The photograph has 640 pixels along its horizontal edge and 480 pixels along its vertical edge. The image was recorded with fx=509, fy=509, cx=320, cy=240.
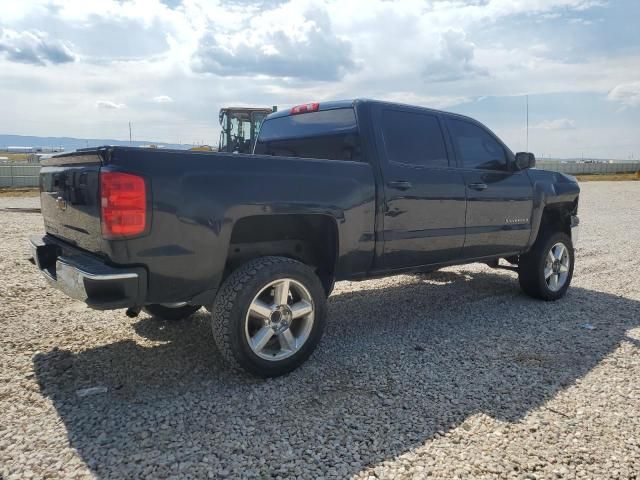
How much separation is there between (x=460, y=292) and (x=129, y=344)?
148 inches

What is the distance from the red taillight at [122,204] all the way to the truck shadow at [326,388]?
42.5 inches

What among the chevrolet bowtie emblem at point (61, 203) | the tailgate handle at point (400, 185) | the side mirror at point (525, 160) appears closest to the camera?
the chevrolet bowtie emblem at point (61, 203)

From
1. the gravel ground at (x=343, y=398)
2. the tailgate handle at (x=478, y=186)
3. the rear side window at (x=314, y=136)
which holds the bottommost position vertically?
the gravel ground at (x=343, y=398)

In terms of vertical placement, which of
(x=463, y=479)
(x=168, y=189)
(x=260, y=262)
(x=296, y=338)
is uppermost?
(x=168, y=189)

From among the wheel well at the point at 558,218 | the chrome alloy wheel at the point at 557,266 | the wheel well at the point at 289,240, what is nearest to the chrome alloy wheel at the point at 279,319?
the wheel well at the point at 289,240

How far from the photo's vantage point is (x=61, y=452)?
2559 mm

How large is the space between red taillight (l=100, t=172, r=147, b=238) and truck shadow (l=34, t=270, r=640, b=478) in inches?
42.5

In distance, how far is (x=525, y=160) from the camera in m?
5.17

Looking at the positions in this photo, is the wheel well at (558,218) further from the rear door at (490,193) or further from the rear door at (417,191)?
the rear door at (417,191)

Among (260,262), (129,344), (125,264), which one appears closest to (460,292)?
(260,262)

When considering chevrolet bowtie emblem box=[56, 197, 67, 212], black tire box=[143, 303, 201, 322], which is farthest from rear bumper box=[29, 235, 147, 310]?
black tire box=[143, 303, 201, 322]

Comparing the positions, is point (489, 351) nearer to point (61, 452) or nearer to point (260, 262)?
point (260, 262)

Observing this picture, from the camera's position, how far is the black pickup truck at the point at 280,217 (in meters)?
2.92

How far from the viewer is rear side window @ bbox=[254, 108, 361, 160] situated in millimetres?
4207
